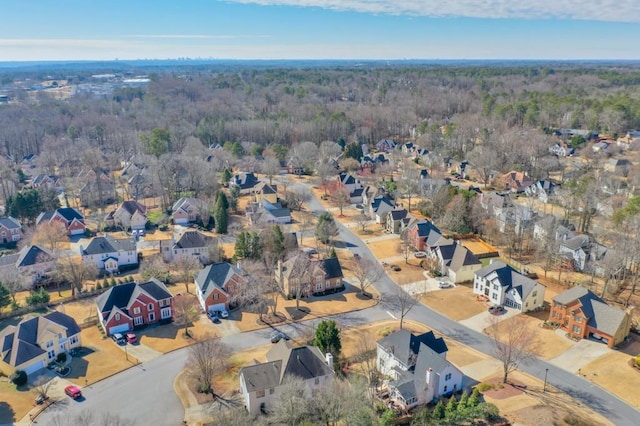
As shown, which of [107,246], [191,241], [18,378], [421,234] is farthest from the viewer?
[421,234]

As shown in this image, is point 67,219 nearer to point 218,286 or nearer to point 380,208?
point 218,286

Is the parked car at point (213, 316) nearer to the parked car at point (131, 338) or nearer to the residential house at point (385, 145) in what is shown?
the parked car at point (131, 338)

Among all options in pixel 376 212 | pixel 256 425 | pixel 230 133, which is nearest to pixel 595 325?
pixel 256 425

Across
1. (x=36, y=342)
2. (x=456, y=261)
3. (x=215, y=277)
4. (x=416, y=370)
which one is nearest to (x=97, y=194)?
(x=215, y=277)

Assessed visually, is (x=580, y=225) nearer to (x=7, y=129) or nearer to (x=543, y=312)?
(x=543, y=312)

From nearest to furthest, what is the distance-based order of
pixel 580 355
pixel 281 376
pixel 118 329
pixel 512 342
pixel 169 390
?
pixel 281 376 → pixel 169 390 → pixel 512 342 → pixel 580 355 → pixel 118 329

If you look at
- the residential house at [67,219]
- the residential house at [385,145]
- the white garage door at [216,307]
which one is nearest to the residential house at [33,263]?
the residential house at [67,219]

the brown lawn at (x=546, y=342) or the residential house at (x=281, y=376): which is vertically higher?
the residential house at (x=281, y=376)
